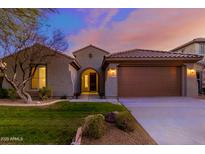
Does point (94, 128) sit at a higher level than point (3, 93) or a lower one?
lower

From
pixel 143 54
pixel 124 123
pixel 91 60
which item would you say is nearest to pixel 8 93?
pixel 91 60

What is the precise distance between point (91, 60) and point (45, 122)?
4809 millimetres

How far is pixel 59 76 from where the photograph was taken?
12.5 m

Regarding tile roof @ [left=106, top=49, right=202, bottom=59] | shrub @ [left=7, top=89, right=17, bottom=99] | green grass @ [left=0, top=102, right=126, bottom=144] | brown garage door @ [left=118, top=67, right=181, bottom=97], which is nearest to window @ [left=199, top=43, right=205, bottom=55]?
tile roof @ [left=106, top=49, right=202, bottom=59]

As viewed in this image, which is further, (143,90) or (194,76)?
(194,76)

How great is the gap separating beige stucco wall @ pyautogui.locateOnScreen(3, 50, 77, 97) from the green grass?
2419 millimetres

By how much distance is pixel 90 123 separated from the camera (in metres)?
5.87

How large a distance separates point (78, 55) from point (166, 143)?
5897mm

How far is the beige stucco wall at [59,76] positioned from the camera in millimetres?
11922

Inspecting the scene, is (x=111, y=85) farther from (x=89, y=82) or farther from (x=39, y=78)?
(x=39, y=78)

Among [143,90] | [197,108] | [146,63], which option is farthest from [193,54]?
[197,108]

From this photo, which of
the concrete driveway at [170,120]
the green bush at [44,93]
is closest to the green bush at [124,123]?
the concrete driveway at [170,120]
